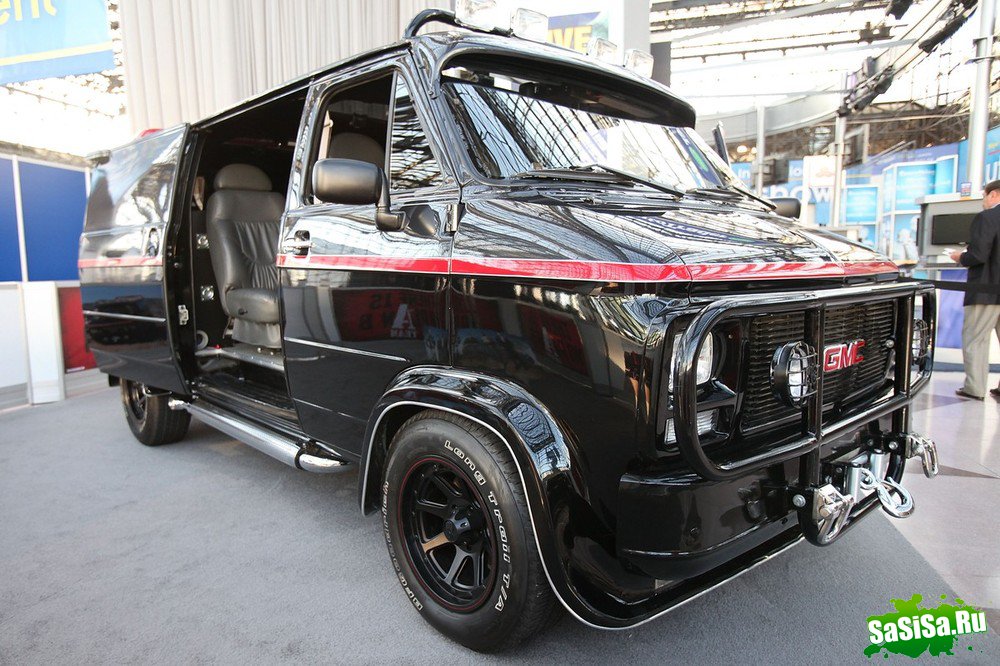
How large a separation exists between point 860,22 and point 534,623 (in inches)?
963

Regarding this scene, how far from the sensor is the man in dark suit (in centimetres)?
573

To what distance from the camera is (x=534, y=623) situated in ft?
6.51

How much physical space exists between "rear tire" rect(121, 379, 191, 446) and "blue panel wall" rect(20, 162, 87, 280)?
8.76ft

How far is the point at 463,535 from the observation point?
215 cm

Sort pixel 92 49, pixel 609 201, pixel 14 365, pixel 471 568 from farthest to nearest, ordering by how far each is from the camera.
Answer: pixel 92 49, pixel 14 365, pixel 471 568, pixel 609 201

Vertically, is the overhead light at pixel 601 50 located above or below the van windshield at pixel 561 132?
above

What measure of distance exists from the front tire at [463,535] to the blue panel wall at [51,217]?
6.16 meters

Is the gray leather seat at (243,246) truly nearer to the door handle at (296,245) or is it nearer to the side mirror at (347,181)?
the door handle at (296,245)

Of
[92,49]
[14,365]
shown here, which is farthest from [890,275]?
[92,49]

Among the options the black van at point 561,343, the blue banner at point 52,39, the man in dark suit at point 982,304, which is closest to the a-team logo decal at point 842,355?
the black van at point 561,343

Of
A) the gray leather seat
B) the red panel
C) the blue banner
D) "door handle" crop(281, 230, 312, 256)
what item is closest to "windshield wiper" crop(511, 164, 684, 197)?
"door handle" crop(281, 230, 312, 256)

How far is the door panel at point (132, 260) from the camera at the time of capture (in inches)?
159

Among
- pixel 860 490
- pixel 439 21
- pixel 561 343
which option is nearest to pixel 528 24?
pixel 439 21

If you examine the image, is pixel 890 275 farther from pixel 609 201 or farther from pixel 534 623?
pixel 534 623
